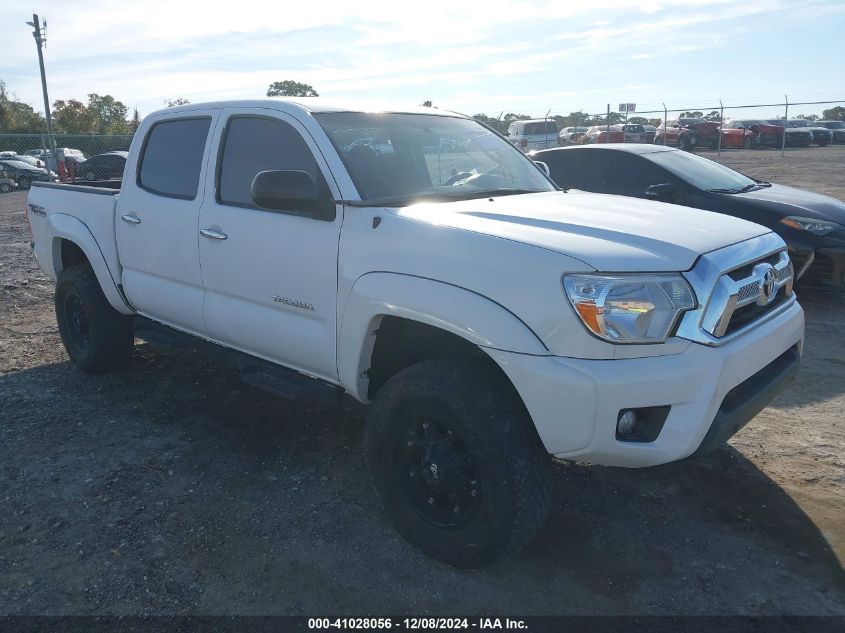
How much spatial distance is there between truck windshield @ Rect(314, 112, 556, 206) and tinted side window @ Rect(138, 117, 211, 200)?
1.02 meters

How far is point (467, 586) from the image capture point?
2879 millimetres

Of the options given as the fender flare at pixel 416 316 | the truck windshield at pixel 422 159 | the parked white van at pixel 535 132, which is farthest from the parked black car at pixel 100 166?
the fender flare at pixel 416 316

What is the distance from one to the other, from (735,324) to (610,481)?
1231 mm

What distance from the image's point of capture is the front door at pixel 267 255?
3.33 metres

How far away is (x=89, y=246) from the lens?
4.90 meters

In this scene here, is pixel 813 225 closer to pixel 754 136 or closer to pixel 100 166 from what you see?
pixel 100 166

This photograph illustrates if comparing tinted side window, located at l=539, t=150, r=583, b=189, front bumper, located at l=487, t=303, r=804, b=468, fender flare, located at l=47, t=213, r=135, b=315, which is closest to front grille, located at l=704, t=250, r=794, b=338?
front bumper, located at l=487, t=303, r=804, b=468

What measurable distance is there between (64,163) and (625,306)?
22586 millimetres

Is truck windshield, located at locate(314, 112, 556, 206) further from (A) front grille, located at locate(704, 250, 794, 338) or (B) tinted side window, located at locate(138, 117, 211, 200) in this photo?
(A) front grille, located at locate(704, 250, 794, 338)

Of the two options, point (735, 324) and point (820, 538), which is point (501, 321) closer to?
point (735, 324)

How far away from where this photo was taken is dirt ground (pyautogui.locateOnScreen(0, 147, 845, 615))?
2822 mm

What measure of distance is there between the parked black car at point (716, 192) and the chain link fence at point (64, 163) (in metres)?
9.49

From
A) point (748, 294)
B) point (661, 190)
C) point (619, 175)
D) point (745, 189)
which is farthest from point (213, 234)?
point (745, 189)

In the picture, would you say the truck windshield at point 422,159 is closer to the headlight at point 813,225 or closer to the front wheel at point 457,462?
the front wheel at point 457,462
